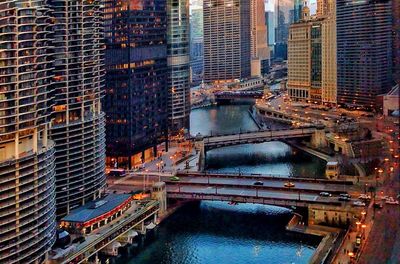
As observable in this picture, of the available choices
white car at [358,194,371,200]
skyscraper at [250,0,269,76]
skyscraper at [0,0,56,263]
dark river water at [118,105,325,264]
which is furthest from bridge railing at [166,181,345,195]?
skyscraper at [250,0,269,76]

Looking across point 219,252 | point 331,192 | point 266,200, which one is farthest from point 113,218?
point 331,192

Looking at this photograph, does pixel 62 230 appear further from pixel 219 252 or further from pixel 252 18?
pixel 252 18

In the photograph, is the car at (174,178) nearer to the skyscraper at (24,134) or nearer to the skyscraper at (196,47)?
the skyscraper at (24,134)

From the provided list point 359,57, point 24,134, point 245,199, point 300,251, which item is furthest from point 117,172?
point 359,57

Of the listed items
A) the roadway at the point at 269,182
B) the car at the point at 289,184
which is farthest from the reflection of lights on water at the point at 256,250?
the car at the point at 289,184

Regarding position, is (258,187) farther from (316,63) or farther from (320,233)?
(316,63)

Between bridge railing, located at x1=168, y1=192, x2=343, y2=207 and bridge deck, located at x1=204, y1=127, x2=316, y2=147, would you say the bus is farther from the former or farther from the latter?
bridge deck, located at x1=204, y1=127, x2=316, y2=147

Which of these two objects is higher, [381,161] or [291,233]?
[381,161]
